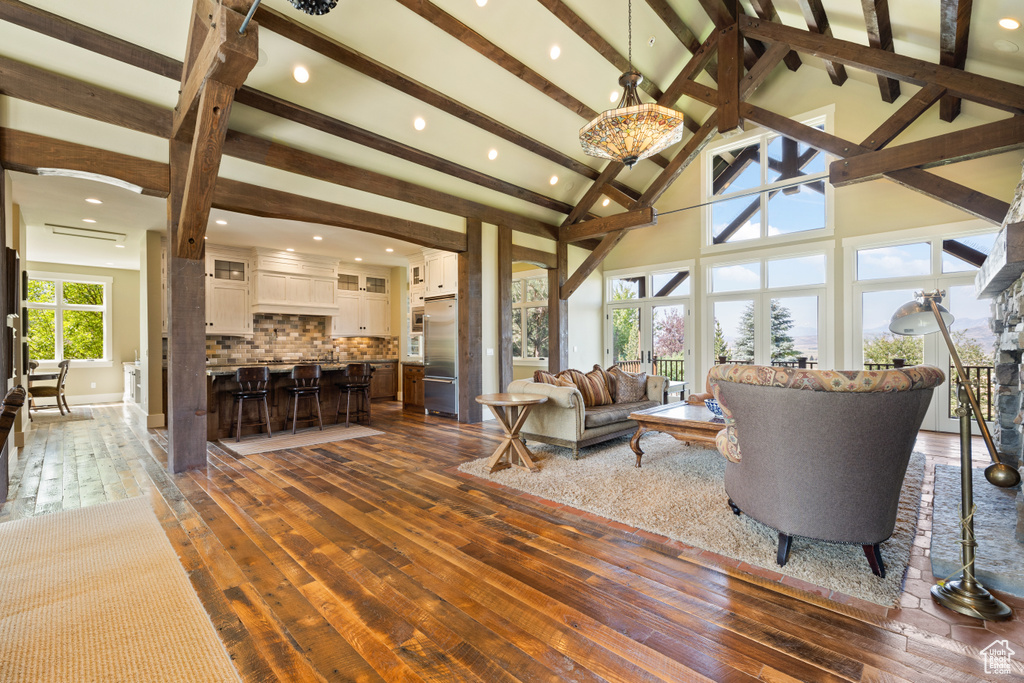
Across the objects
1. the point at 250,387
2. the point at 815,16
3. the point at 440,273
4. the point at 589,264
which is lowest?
the point at 250,387

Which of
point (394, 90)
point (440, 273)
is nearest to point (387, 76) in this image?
point (394, 90)

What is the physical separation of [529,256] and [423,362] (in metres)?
2.53

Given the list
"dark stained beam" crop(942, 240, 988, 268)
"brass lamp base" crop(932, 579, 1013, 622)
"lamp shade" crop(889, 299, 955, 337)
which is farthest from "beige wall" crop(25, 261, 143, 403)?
"dark stained beam" crop(942, 240, 988, 268)

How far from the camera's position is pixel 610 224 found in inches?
294

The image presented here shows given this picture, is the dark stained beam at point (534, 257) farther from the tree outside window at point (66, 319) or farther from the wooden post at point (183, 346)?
the tree outside window at point (66, 319)

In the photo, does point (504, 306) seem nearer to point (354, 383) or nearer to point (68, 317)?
point (354, 383)

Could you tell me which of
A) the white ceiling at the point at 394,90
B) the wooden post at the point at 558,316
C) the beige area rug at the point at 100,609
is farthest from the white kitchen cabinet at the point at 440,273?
the beige area rug at the point at 100,609

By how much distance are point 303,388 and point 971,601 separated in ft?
20.3

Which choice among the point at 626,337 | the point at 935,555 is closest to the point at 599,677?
the point at 935,555

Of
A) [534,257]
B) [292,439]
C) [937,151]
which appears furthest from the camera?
[534,257]

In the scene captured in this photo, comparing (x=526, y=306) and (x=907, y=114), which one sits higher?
(x=907, y=114)

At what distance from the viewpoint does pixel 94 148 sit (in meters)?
3.63

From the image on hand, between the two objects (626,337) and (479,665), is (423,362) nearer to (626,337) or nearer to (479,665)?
(626,337)

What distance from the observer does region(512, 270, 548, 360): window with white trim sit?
878 centimetres
